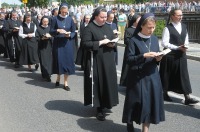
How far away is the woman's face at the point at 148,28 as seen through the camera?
5.19 meters

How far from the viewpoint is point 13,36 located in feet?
44.7

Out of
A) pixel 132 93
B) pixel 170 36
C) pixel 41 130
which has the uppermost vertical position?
pixel 170 36

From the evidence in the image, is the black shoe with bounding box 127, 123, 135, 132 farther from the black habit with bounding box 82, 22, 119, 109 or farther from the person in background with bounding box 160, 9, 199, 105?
the person in background with bounding box 160, 9, 199, 105

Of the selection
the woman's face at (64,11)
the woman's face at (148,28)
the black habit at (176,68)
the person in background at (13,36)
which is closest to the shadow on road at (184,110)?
the black habit at (176,68)

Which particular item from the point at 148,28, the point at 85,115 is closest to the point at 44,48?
the point at 85,115

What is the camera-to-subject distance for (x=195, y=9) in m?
41.5

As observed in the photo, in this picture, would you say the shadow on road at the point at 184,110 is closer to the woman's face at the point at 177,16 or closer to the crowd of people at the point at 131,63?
the crowd of people at the point at 131,63

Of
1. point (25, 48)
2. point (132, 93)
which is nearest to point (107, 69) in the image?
point (132, 93)

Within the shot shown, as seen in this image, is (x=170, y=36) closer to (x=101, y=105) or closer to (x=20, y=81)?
(x=101, y=105)

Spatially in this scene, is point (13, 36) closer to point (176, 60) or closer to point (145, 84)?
point (176, 60)

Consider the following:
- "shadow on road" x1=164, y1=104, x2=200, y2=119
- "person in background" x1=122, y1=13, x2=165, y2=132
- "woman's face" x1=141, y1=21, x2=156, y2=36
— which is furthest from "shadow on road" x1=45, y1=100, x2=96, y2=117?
"woman's face" x1=141, y1=21, x2=156, y2=36

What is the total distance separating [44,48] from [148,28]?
6161 mm

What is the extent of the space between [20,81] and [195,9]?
33.9 metres

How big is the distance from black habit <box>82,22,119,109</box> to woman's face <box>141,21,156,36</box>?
142 cm
